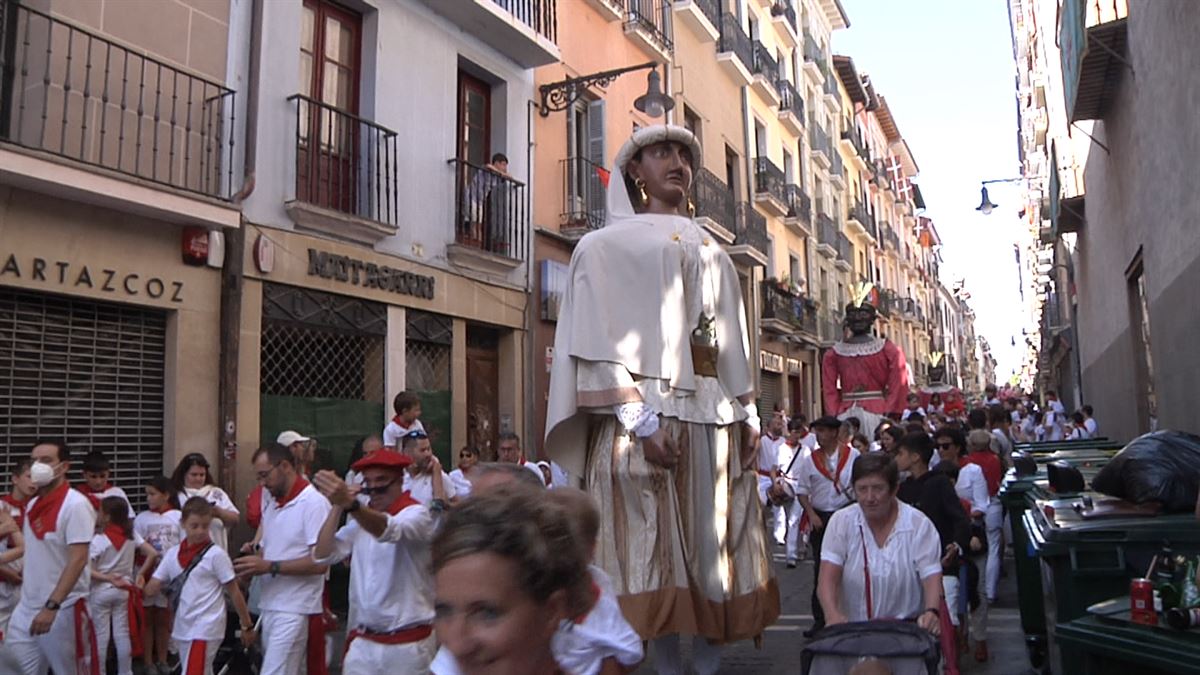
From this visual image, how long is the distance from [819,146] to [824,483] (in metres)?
26.6

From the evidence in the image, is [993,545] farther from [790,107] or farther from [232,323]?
[790,107]

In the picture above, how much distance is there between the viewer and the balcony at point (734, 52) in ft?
73.7

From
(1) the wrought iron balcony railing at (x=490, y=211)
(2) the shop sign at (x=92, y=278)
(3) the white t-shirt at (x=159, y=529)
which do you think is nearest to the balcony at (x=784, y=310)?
(1) the wrought iron balcony railing at (x=490, y=211)

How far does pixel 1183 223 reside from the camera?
7488 millimetres

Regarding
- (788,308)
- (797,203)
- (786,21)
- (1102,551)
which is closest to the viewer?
(1102,551)

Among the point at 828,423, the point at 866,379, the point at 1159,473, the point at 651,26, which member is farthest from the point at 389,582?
the point at 651,26

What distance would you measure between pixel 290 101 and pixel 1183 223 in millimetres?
7864

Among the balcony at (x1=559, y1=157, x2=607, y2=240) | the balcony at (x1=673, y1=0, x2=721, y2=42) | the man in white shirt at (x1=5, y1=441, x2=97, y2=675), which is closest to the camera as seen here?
the man in white shirt at (x1=5, y1=441, x2=97, y2=675)

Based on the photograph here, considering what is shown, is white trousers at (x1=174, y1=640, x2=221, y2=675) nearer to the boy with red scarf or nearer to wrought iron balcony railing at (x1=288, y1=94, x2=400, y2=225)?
the boy with red scarf

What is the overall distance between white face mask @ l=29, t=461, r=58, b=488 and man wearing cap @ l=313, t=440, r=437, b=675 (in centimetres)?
252

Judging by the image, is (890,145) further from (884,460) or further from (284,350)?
(884,460)

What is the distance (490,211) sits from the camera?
43.2 feet

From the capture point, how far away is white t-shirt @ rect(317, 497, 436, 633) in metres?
4.18

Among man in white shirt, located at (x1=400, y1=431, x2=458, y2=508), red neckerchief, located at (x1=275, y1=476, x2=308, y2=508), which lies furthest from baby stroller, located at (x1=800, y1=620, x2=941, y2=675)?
man in white shirt, located at (x1=400, y1=431, x2=458, y2=508)
